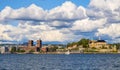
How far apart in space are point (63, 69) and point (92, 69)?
649 cm

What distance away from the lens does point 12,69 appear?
8450 cm

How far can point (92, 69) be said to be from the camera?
82.9 m

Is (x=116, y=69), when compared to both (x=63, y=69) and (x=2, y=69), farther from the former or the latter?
(x=2, y=69)

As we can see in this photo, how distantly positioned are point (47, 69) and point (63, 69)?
3.63m

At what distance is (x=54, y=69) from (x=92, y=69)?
8.49 m

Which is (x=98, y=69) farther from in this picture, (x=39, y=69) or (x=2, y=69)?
(x=2, y=69)

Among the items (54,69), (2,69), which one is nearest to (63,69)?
(54,69)

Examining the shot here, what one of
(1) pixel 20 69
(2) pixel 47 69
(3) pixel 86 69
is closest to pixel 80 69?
(3) pixel 86 69

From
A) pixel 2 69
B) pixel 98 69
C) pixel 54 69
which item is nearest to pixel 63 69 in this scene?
pixel 54 69

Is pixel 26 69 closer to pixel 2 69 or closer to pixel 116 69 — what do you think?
pixel 2 69

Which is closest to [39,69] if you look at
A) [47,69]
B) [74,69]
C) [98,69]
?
[47,69]

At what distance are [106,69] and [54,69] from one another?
455 inches

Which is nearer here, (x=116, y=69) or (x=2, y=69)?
(x=116, y=69)

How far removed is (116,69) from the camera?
7962cm
